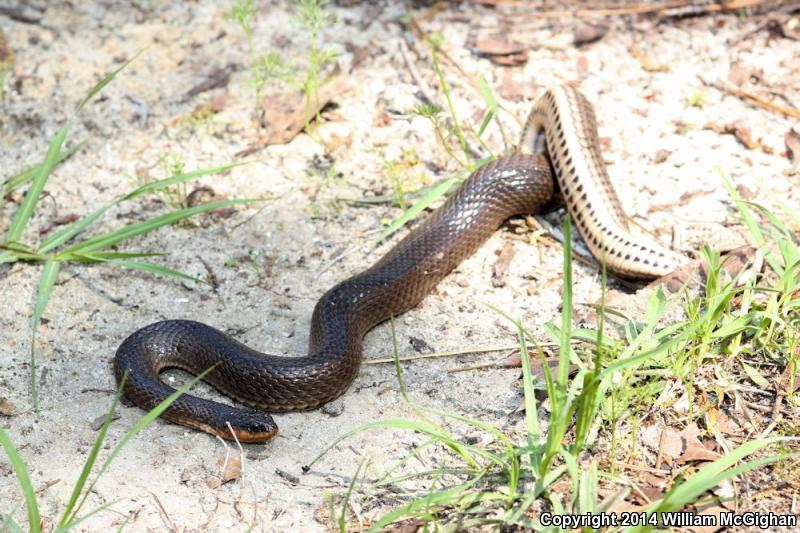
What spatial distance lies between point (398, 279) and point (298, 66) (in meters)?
3.11

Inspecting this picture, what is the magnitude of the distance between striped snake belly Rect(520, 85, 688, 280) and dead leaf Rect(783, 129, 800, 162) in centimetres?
170

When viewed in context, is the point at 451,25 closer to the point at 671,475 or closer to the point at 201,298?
the point at 201,298

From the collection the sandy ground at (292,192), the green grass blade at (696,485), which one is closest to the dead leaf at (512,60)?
the sandy ground at (292,192)

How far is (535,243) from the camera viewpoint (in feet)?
24.2

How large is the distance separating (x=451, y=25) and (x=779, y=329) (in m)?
5.02

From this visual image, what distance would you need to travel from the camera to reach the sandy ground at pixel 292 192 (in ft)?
18.4

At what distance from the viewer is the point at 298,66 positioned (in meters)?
8.80

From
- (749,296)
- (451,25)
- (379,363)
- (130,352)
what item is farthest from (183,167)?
(749,296)

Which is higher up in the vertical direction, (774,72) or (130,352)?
(774,72)

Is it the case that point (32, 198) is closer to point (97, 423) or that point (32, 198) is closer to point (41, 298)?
point (41, 298)

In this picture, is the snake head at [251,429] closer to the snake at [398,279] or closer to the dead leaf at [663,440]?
the snake at [398,279]

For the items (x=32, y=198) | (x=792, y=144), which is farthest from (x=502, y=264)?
(x=32, y=198)
